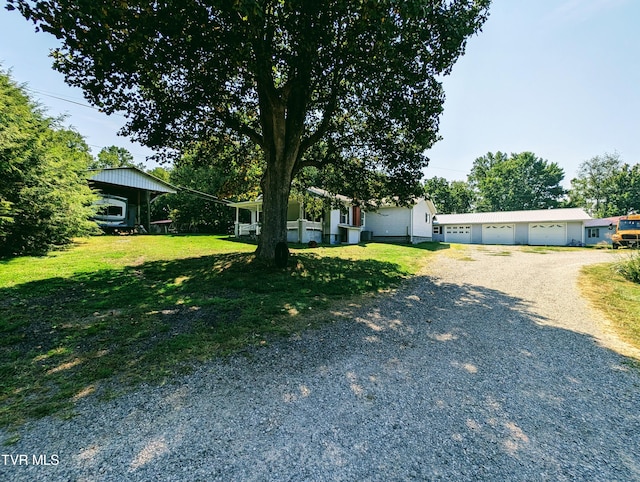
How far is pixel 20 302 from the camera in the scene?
5.45 meters

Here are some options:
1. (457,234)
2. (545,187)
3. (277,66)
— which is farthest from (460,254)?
(545,187)

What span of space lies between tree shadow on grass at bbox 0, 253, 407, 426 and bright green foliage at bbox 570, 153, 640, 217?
53.1 m

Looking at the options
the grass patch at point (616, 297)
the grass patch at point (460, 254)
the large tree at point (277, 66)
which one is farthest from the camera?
the grass patch at point (460, 254)

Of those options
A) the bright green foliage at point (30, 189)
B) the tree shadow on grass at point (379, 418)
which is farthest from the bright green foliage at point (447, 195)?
the tree shadow on grass at point (379, 418)

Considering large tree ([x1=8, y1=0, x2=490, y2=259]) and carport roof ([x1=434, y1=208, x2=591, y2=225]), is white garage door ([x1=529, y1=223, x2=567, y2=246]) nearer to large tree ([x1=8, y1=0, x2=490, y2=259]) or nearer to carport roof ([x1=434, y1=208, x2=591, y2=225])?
carport roof ([x1=434, y1=208, x2=591, y2=225])

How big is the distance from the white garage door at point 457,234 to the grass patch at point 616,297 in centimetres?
2114

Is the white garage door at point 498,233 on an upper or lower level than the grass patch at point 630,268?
upper

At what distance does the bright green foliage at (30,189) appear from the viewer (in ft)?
28.2

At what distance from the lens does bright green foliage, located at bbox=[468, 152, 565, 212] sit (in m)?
45.0

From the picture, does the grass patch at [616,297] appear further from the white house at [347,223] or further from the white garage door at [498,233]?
the white garage door at [498,233]

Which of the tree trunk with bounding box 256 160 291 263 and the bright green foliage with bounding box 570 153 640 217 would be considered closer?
A: the tree trunk with bounding box 256 160 291 263

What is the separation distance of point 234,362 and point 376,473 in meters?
2.19

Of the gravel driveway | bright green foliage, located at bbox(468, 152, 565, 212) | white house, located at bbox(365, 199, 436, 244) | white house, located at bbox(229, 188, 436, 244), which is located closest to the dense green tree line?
bright green foliage, located at bbox(468, 152, 565, 212)

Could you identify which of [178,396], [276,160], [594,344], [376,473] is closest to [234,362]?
[178,396]
